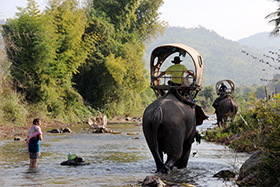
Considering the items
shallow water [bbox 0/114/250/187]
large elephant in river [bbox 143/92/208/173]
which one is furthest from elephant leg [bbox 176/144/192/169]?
large elephant in river [bbox 143/92/208/173]

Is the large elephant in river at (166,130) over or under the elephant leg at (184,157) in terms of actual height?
over

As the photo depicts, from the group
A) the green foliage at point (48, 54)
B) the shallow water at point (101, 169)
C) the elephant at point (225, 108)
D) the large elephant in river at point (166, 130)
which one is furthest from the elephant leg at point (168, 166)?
the green foliage at point (48, 54)

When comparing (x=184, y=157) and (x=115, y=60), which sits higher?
(x=115, y=60)

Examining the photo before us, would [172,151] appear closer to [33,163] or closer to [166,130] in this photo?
[166,130]

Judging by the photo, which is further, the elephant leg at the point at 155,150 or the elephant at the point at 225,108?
the elephant at the point at 225,108

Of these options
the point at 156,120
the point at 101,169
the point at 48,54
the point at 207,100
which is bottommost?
the point at 101,169

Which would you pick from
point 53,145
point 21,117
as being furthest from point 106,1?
point 53,145

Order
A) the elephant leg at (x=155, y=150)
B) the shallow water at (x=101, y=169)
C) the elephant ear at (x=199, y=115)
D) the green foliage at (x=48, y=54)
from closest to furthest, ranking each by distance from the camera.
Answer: the shallow water at (x=101, y=169) → the elephant leg at (x=155, y=150) → the elephant ear at (x=199, y=115) → the green foliage at (x=48, y=54)

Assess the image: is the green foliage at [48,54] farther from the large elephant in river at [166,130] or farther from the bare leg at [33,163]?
the large elephant in river at [166,130]

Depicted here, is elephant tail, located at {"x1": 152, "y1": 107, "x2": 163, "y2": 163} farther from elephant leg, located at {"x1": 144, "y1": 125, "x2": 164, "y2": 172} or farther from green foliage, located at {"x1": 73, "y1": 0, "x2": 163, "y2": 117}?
green foliage, located at {"x1": 73, "y1": 0, "x2": 163, "y2": 117}

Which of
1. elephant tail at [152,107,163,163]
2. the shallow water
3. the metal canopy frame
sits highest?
the metal canopy frame

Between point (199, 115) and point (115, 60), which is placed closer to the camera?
point (199, 115)

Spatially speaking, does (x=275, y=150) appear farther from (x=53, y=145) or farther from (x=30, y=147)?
(x=53, y=145)

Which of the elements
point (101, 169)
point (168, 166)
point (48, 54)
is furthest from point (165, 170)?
point (48, 54)
